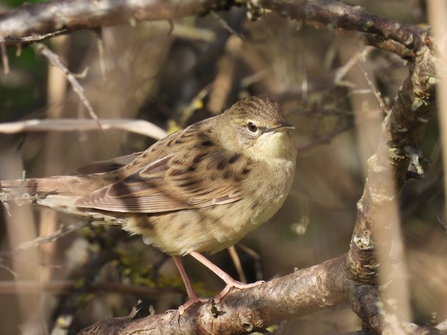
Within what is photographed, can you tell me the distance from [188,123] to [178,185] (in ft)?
5.46

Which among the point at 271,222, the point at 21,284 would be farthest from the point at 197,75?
the point at 21,284

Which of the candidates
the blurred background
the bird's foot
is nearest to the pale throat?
the blurred background

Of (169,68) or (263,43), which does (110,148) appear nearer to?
(169,68)

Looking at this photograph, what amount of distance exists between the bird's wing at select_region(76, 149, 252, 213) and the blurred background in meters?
0.72

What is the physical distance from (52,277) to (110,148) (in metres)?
1.20

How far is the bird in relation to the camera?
373 cm

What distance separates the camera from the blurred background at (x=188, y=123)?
446 cm

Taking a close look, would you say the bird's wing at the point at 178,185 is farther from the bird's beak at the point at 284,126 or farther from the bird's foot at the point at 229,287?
the bird's foot at the point at 229,287

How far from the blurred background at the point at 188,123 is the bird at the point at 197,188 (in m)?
0.50

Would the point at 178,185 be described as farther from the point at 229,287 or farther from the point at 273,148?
the point at 229,287

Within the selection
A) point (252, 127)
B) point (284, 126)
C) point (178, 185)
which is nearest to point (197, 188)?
point (178, 185)

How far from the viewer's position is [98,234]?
15.1ft

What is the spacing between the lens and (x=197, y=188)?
12.7 feet

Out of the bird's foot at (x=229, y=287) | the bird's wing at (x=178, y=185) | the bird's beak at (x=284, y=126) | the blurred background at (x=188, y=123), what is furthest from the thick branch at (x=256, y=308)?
the bird's beak at (x=284, y=126)
